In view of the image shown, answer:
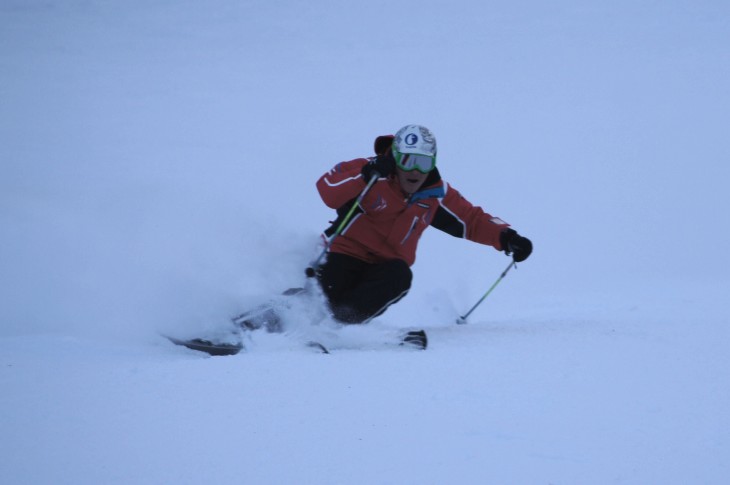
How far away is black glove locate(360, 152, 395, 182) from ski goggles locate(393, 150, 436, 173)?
0.07 m

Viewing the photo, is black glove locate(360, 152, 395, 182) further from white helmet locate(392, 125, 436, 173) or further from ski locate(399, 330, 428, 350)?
ski locate(399, 330, 428, 350)

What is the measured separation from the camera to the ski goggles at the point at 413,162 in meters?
4.16

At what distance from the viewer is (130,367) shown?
317cm

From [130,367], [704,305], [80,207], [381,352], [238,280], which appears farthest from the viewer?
[80,207]

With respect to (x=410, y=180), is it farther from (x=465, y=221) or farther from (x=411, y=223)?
(x=465, y=221)

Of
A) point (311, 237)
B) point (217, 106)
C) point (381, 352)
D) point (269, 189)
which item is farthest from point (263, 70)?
point (381, 352)

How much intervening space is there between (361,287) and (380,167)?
0.75m

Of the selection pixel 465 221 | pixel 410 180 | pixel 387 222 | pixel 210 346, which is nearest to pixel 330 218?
pixel 465 221

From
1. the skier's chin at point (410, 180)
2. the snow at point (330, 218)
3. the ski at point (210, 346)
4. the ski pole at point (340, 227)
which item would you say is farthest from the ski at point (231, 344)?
the skier's chin at point (410, 180)

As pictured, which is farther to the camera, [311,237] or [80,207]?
[80,207]

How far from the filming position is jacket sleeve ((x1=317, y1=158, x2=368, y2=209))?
13.8ft

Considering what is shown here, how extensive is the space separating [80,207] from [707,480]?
329 inches

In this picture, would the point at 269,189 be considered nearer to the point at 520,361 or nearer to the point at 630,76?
the point at 520,361

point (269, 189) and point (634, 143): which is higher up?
point (634, 143)
